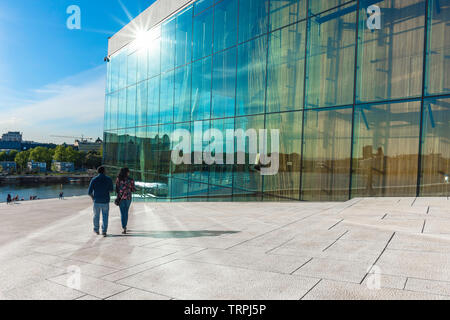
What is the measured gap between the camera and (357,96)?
11.4 metres

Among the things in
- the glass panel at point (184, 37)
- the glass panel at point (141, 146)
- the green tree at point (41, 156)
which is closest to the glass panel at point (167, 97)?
the glass panel at point (184, 37)

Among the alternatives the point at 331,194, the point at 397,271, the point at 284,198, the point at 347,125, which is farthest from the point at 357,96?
the point at 397,271

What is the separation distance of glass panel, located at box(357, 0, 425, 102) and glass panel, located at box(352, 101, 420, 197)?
0.55m

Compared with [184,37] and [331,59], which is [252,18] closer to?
[331,59]

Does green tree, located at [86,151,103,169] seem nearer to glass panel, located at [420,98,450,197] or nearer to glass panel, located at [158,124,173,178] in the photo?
glass panel, located at [158,124,173,178]

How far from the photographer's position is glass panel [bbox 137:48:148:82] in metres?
26.2

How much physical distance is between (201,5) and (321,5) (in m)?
9.85

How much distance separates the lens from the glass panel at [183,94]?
20716 millimetres

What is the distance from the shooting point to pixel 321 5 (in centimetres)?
1264

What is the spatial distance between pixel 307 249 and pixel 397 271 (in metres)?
1.43

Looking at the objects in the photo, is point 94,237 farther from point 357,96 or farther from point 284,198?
point 357,96

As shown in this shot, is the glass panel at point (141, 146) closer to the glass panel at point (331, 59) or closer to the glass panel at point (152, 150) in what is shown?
the glass panel at point (152, 150)

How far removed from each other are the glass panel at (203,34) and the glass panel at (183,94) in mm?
1488
